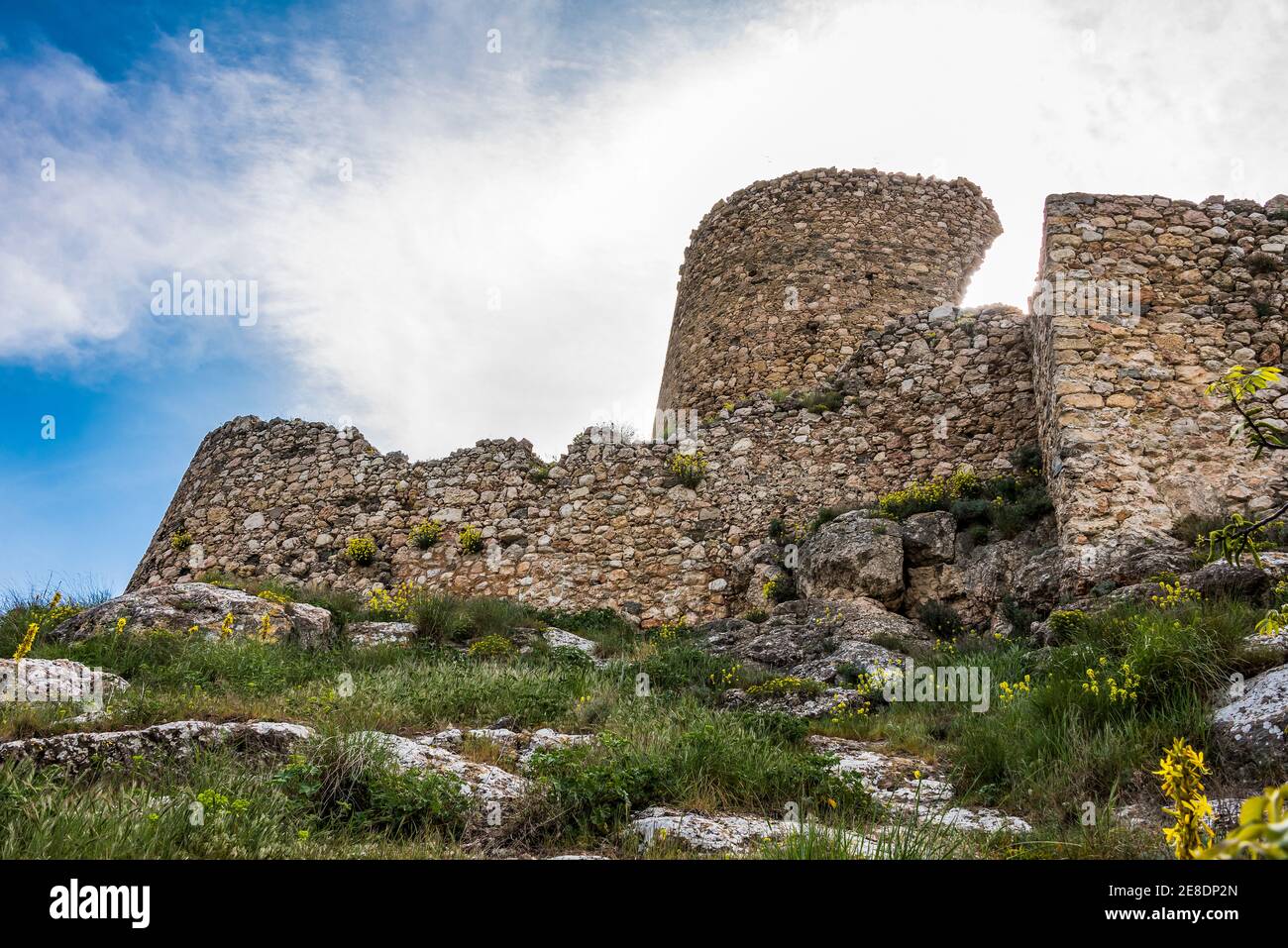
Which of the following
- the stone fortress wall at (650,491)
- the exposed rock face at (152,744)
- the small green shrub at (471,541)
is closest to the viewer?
the exposed rock face at (152,744)

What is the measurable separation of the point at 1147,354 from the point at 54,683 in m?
9.64

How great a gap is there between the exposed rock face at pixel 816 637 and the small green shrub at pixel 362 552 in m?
5.48

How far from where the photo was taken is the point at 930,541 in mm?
9586

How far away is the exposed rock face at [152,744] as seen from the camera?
4359 millimetres

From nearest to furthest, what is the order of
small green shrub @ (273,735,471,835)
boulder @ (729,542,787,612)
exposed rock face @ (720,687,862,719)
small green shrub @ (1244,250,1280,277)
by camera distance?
small green shrub @ (273,735,471,835) < exposed rock face @ (720,687,862,719) < small green shrub @ (1244,250,1280,277) < boulder @ (729,542,787,612)

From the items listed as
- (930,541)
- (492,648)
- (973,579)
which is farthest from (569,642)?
(973,579)

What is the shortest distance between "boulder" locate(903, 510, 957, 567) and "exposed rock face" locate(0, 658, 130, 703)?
719cm

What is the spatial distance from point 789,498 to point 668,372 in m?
5.59

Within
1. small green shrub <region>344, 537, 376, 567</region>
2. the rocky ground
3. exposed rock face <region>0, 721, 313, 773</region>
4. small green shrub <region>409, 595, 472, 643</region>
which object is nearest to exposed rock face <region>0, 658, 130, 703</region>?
the rocky ground

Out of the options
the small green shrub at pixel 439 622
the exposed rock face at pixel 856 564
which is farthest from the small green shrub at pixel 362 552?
the exposed rock face at pixel 856 564

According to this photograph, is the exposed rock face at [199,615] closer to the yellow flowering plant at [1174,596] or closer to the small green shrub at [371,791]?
the small green shrub at [371,791]

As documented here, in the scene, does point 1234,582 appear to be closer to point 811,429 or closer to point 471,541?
point 811,429

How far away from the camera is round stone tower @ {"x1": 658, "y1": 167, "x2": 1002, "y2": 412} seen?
1477 cm

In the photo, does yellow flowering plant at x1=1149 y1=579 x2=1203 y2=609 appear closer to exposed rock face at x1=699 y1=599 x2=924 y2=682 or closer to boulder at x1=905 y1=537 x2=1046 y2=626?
boulder at x1=905 y1=537 x2=1046 y2=626
